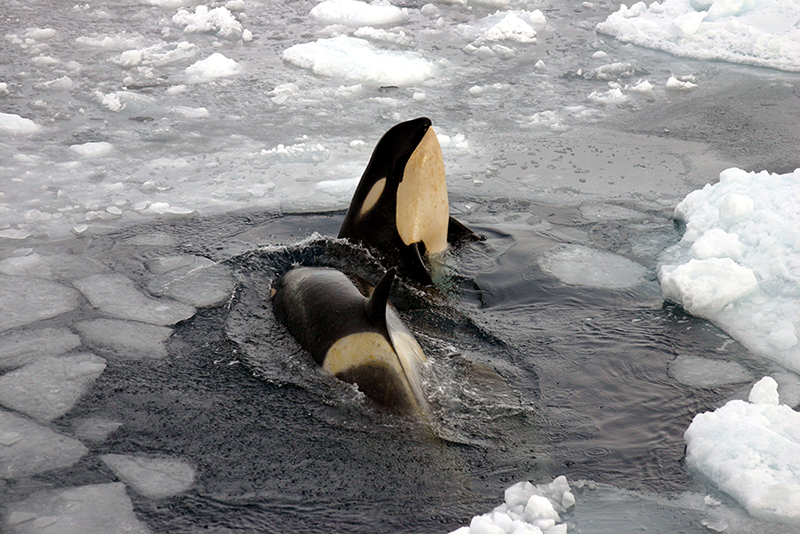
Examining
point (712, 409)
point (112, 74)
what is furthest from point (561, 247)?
point (112, 74)

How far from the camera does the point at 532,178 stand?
7.32 meters

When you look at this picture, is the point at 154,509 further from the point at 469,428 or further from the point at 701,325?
the point at 701,325

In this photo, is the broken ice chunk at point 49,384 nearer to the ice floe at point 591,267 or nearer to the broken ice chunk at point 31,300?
the broken ice chunk at point 31,300

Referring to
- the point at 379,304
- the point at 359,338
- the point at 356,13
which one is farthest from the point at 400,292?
the point at 356,13

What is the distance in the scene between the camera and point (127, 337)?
4637mm

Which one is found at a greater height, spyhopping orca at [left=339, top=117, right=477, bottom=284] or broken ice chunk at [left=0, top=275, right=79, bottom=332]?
spyhopping orca at [left=339, top=117, right=477, bottom=284]

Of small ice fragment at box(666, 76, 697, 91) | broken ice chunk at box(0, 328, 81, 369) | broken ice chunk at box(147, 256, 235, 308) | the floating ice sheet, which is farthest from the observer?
the floating ice sheet

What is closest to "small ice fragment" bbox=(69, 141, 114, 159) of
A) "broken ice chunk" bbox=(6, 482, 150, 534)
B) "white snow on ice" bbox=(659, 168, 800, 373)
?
"broken ice chunk" bbox=(6, 482, 150, 534)

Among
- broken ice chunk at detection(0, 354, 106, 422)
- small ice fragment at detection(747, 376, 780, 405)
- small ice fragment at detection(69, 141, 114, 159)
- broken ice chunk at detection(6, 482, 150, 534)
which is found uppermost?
small ice fragment at detection(747, 376, 780, 405)

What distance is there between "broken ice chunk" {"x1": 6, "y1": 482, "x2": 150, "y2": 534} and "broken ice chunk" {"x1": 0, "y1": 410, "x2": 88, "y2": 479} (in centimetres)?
20

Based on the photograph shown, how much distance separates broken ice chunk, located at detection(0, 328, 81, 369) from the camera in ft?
14.2

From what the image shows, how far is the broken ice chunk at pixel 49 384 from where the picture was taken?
12.9ft

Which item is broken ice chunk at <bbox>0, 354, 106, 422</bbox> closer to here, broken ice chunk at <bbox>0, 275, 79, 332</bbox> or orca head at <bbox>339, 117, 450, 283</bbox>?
broken ice chunk at <bbox>0, 275, 79, 332</bbox>

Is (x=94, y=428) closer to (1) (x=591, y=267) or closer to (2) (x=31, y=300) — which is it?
(2) (x=31, y=300)
